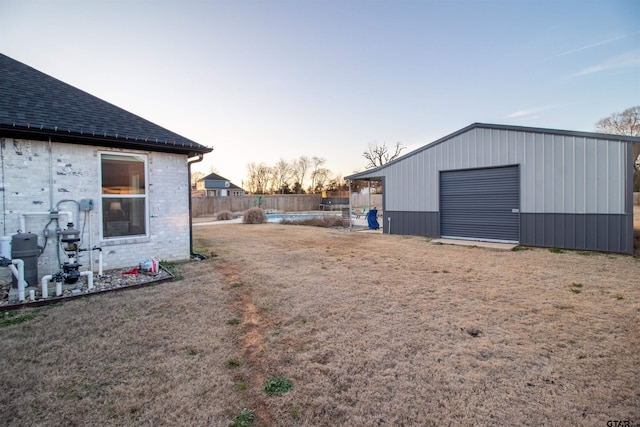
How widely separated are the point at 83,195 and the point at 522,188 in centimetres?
1055

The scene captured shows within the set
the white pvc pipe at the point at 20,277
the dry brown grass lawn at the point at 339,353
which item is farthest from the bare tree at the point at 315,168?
the white pvc pipe at the point at 20,277

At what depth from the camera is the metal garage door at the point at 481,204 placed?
346 inches

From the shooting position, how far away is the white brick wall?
15.8 feet

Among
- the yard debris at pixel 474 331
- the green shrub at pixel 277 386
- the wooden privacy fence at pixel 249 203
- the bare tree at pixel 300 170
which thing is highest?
the bare tree at pixel 300 170

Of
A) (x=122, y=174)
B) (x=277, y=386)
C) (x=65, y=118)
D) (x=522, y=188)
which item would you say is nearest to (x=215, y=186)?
(x=122, y=174)

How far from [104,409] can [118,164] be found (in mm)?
5294

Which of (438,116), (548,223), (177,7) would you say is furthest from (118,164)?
(438,116)

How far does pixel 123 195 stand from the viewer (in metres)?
5.99

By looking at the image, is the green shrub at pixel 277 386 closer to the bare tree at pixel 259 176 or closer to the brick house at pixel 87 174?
the brick house at pixel 87 174

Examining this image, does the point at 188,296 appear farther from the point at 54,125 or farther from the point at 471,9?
the point at 471,9

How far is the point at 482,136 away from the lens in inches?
360

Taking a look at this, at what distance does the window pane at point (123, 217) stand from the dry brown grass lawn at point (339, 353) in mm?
1887

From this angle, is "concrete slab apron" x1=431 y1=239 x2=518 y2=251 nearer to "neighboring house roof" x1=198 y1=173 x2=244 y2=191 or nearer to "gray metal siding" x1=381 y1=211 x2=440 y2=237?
"gray metal siding" x1=381 y1=211 x2=440 y2=237

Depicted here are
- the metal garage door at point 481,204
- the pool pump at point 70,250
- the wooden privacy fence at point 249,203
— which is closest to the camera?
the pool pump at point 70,250
